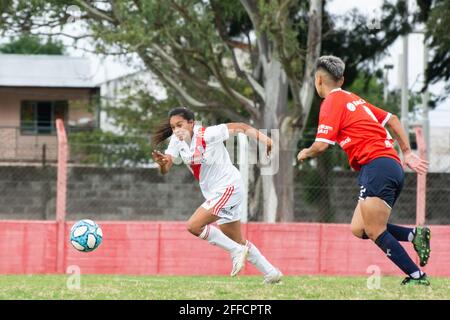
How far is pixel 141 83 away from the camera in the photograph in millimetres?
33188

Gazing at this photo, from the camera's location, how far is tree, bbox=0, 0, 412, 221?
21.1m

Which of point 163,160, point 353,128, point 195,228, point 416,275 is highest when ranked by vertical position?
point 353,128

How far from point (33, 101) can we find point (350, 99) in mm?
32244

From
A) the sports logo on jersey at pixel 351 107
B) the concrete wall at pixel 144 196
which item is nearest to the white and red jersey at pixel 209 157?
the sports logo on jersey at pixel 351 107

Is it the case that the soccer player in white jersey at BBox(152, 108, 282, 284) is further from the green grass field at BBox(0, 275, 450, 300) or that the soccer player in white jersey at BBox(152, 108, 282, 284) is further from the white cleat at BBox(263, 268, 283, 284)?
the green grass field at BBox(0, 275, 450, 300)

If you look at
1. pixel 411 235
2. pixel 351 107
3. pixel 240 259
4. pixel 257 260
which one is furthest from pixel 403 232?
pixel 240 259

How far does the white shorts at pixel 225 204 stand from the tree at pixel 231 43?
30.1 feet

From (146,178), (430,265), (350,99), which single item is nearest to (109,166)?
(146,178)

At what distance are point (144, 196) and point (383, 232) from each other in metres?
14.1

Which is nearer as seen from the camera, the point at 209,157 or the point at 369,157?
the point at 369,157

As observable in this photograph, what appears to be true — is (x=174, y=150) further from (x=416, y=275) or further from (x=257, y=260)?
(x=416, y=275)

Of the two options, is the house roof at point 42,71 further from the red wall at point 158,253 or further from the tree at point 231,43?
the red wall at point 158,253

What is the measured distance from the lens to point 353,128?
9.27 meters

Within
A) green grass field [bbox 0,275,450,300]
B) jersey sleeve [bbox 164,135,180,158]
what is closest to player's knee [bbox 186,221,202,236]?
jersey sleeve [bbox 164,135,180,158]
